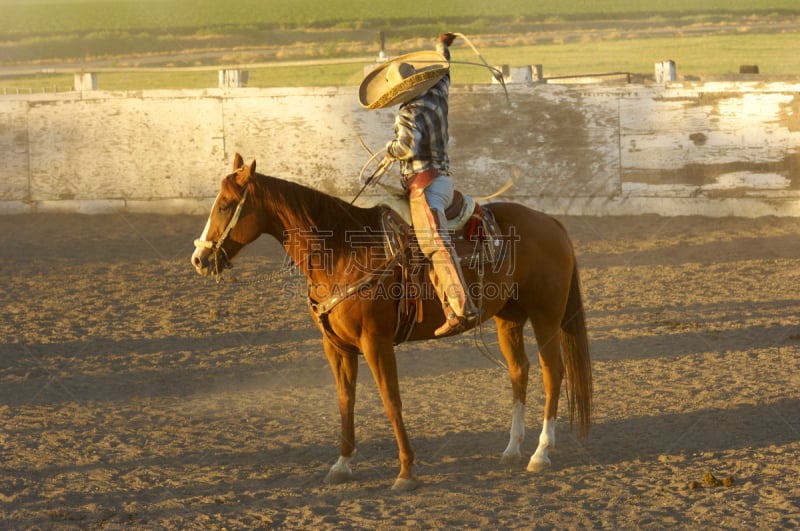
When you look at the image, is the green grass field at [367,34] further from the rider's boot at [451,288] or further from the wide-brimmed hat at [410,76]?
the rider's boot at [451,288]

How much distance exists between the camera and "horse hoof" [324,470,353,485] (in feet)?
20.7

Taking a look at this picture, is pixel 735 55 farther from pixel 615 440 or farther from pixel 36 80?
pixel 615 440

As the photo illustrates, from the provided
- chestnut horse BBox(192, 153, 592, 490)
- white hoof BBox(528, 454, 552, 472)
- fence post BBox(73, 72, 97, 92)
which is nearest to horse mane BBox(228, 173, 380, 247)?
chestnut horse BBox(192, 153, 592, 490)

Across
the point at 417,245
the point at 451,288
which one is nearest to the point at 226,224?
the point at 417,245

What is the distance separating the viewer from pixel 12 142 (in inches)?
657

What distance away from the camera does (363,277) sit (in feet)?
20.3

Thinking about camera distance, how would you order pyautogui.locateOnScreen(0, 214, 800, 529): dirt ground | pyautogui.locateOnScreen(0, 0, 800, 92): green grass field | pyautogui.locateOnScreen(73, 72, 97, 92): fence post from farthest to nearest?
pyautogui.locateOnScreen(0, 0, 800, 92): green grass field < pyautogui.locateOnScreen(73, 72, 97, 92): fence post < pyautogui.locateOnScreen(0, 214, 800, 529): dirt ground

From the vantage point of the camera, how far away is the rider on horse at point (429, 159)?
617 cm

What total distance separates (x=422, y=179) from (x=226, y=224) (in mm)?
1277

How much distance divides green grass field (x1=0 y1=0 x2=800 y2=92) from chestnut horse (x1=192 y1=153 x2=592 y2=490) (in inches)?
907

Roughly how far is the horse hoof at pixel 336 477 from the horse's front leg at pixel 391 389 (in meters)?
0.36

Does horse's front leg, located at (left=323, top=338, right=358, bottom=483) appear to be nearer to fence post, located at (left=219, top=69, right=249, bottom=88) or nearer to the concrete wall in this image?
the concrete wall

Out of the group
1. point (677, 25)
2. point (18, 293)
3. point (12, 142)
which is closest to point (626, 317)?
point (18, 293)

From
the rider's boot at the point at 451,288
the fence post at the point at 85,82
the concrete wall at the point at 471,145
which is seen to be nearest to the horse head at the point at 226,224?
the rider's boot at the point at 451,288
